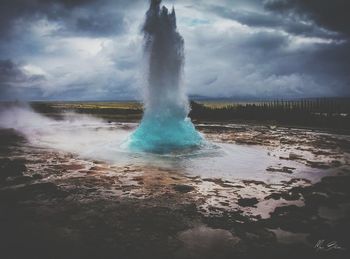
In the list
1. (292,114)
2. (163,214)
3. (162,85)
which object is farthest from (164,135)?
(292,114)

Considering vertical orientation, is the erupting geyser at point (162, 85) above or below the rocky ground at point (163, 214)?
above

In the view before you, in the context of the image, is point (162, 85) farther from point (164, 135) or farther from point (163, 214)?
point (163, 214)

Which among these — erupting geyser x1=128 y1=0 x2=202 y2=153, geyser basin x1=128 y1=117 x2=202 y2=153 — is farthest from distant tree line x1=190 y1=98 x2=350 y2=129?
erupting geyser x1=128 y1=0 x2=202 y2=153

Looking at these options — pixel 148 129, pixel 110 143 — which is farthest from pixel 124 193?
pixel 110 143

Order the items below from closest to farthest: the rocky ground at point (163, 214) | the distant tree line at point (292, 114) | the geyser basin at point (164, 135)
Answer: the rocky ground at point (163, 214), the geyser basin at point (164, 135), the distant tree line at point (292, 114)

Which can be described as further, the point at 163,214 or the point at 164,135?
the point at 164,135

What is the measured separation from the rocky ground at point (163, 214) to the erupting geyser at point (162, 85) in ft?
19.3

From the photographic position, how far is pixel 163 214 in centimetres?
844

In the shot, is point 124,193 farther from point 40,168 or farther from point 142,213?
point 40,168

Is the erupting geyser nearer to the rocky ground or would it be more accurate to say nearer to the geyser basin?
the geyser basin

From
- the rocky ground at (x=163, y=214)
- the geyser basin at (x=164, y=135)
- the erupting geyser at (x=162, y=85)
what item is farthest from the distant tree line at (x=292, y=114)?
the rocky ground at (x=163, y=214)

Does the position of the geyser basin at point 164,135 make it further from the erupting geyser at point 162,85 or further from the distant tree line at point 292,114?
the distant tree line at point 292,114

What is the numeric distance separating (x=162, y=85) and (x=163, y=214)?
40.8 ft

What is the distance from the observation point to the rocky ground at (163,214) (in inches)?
257
